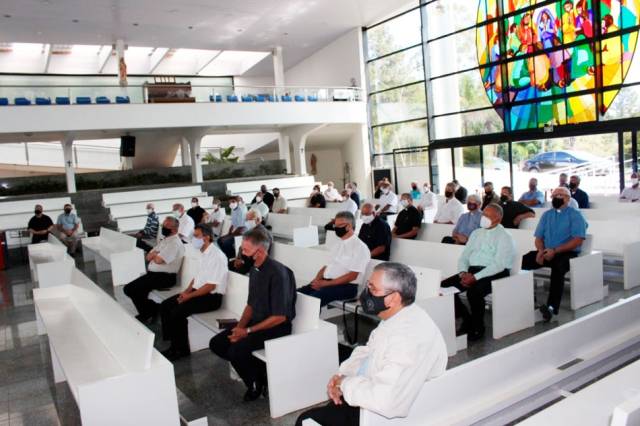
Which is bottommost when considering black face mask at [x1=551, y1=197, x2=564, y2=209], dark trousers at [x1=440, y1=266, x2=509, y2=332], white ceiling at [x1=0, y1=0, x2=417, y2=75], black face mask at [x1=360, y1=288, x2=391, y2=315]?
dark trousers at [x1=440, y1=266, x2=509, y2=332]

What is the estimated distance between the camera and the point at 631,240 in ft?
21.5

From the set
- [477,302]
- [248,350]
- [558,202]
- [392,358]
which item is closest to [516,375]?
[392,358]

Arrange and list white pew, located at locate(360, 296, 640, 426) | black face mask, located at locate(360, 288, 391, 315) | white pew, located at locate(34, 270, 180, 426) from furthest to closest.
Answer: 1. white pew, located at locate(34, 270, 180, 426)
2. white pew, located at locate(360, 296, 640, 426)
3. black face mask, located at locate(360, 288, 391, 315)

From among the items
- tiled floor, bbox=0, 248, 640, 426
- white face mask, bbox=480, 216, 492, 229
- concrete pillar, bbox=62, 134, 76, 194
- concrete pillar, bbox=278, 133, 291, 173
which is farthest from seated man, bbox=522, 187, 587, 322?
concrete pillar, bbox=278, 133, 291, 173

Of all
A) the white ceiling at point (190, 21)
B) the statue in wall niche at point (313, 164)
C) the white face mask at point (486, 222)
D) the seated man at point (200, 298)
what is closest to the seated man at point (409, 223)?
the white face mask at point (486, 222)

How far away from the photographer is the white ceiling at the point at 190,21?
15409 mm

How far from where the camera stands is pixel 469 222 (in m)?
6.89

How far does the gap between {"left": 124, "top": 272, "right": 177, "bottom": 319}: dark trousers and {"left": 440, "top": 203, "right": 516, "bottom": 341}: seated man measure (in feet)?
10.1

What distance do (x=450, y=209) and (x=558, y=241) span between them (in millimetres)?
3518

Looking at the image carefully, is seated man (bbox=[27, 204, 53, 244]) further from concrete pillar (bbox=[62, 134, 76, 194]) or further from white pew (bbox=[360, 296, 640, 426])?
white pew (bbox=[360, 296, 640, 426])

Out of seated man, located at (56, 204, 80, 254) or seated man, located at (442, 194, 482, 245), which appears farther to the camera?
seated man, located at (56, 204, 80, 254)

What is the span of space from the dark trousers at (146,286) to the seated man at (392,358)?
12.7ft

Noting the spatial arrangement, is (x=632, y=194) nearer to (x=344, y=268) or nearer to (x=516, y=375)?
(x=344, y=268)

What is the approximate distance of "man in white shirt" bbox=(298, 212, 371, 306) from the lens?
505 centimetres
